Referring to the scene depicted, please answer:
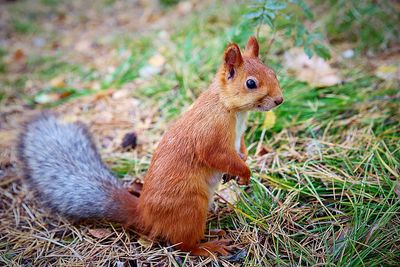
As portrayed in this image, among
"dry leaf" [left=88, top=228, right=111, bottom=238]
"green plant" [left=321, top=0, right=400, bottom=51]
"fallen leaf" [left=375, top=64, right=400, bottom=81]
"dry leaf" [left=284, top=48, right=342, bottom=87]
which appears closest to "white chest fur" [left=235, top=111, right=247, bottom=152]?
"dry leaf" [left=88, top=228, right=111, bottom=238]

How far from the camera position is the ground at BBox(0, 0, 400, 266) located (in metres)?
1.67

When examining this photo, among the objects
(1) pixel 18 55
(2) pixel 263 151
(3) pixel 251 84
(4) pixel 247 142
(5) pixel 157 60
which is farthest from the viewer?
(1) pixel 18 55

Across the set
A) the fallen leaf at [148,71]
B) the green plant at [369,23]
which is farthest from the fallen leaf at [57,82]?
the green plant at [369,23]

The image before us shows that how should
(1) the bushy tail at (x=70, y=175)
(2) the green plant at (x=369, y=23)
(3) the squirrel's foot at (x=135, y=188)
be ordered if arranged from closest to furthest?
(1) the bushy tail at (x=70, y=175), (3) the squirrel's foot at (x=135, y=188), (2) the green plant at (x=369, y=23)

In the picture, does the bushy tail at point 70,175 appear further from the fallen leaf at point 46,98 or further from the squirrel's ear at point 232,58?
the fallen leaf at point 46,98

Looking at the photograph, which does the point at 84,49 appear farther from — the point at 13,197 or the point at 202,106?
the point at 202,106

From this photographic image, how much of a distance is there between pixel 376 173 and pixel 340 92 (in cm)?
85

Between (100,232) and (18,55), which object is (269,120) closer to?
(100,232)

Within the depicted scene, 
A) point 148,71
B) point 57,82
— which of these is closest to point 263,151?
point 148,71

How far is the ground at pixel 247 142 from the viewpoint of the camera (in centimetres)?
167

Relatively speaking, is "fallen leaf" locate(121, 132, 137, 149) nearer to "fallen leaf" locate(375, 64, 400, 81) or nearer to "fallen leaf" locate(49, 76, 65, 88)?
"fallen leaf" locate(49, 76, 65, 88)

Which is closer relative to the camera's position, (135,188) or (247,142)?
(135,188)

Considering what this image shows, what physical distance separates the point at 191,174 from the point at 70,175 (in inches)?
26.5

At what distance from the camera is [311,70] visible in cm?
277
